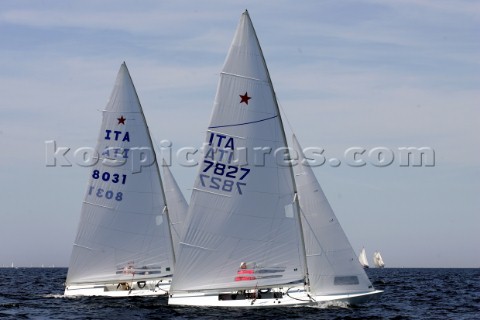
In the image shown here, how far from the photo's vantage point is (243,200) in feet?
134

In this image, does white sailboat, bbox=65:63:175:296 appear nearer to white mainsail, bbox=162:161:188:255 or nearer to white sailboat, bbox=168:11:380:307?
white mainsail, bbox=162:161:188:255

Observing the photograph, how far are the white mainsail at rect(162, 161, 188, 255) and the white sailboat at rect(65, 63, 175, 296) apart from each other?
9.33 ft

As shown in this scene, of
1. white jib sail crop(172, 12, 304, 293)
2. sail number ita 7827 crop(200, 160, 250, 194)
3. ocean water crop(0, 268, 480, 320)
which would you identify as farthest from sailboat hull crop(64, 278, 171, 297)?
sail number ita 7827 crop(200, 160, 250, 194)

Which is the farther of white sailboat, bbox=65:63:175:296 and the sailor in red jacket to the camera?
white sailboat, bbox=65:63:175:296

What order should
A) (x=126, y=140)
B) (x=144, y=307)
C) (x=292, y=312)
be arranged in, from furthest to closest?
(x=126, y=140) → (x=144, y=307) → (x=292, y=312)

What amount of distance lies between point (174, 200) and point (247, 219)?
581 inches

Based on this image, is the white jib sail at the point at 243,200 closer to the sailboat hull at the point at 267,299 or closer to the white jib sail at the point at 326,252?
the sailboat hull at the point at 267,299

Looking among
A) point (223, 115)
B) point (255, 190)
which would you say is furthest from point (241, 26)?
point (255, 190)

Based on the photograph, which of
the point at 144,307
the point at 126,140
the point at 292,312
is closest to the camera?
the point at 292,312

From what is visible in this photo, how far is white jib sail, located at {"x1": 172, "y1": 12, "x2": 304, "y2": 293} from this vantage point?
4038cm

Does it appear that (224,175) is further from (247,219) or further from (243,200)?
(247,219)

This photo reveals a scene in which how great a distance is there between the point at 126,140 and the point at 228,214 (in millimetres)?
12342

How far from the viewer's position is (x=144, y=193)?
2023 inches

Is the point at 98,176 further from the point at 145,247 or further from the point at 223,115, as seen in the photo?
the point at 223,115
